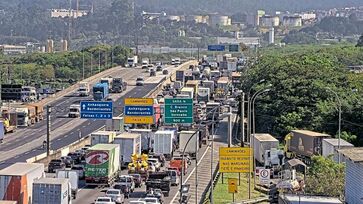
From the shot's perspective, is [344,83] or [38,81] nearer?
[344,83]

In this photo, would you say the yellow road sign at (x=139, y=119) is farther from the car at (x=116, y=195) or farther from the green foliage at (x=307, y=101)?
the car at (x=116, y=195)

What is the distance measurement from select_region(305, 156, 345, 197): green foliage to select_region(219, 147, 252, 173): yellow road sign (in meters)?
2.97

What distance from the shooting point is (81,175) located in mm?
48125

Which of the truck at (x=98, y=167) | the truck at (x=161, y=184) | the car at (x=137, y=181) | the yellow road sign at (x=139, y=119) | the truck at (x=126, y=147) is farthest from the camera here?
the yellow road sign at (x=139, y=119)

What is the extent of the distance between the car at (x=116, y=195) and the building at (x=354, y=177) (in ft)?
36.9

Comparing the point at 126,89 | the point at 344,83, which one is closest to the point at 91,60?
the point at 126,89

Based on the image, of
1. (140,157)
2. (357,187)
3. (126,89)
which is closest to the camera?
(357,187)

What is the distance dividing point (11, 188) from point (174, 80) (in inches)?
3413

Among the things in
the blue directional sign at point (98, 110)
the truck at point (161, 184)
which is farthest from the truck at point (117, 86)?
the truck at point (161, 184)

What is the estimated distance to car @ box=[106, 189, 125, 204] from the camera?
40.9 meters

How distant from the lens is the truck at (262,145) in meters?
55.8

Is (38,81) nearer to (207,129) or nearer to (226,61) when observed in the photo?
(226,61)

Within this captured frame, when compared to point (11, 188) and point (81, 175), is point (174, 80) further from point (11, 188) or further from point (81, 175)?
point (11, 188)

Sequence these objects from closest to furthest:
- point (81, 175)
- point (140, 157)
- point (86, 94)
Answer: point (81, 175)
point (140, 157)
point (86, 94)
